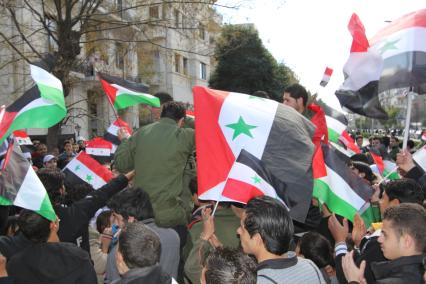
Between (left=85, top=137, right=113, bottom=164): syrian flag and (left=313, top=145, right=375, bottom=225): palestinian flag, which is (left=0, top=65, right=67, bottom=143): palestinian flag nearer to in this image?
(left=313, top=145, right=375, bottom=225): palestinian flag

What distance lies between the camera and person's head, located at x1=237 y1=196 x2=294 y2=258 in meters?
2.54

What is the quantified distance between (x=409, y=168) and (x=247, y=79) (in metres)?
30.7

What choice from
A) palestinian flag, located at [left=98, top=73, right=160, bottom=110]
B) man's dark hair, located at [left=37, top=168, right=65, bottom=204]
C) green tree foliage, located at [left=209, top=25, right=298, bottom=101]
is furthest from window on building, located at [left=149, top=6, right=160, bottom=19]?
green tree foliage, located at [left=209, top=25, right=298, bottom=101]

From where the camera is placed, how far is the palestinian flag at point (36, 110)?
3.63 metres

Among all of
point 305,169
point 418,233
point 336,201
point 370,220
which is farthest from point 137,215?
point 370,220

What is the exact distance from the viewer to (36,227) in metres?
3.19

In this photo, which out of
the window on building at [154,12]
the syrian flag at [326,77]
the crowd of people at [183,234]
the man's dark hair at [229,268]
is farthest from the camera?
the window on building at [154,12]

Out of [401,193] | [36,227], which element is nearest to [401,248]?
[401,193]

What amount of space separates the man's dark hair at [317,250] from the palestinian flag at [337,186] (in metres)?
0.33

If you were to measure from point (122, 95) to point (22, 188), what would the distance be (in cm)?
274

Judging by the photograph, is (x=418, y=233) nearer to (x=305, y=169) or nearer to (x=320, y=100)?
(x=305, y=169)

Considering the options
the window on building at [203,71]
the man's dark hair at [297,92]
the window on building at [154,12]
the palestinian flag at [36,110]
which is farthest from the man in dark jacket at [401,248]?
the window on building at [203,71]

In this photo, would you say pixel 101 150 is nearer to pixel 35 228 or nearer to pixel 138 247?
pixel 35 228

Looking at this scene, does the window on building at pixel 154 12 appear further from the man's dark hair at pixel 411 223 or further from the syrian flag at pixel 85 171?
the man's dark hair at pixel 411 223
